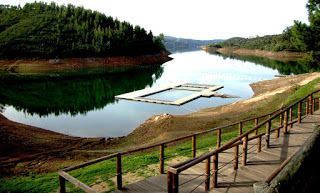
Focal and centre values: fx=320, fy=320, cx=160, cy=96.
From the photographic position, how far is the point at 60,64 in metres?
80.4

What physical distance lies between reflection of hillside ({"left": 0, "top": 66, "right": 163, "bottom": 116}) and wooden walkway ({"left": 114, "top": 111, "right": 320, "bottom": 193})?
27.7 metres

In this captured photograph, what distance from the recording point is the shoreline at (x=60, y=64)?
74819 mm

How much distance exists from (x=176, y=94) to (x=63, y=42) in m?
57.9

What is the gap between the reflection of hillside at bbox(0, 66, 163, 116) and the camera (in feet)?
128

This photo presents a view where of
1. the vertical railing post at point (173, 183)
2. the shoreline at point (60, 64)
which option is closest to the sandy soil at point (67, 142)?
the vertical railing post at point (173, 183)

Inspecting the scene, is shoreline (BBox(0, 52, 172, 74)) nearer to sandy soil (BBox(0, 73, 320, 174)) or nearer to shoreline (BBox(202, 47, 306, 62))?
sandy soil (BBox(0, 73, 320, 174))

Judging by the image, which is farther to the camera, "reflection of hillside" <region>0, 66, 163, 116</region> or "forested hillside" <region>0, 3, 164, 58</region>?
"forested hillside" <region>0, 3, 164, 58</region>

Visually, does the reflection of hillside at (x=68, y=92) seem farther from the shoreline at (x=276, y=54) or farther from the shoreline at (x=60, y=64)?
the shoreline at (x=276, y=54)

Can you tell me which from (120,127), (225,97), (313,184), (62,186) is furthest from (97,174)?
(225,97)

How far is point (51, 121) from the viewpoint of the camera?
31641 millimetres

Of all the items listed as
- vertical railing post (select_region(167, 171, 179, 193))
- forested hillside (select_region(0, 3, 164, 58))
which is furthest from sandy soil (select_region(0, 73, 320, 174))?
forested hillside (select_region(0, 3, 164, 58))

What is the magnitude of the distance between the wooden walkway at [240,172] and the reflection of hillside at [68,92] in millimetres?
27749

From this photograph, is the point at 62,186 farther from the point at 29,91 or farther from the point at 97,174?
the point at 29,91

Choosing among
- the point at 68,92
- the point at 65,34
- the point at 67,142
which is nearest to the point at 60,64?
the point at 65,34
